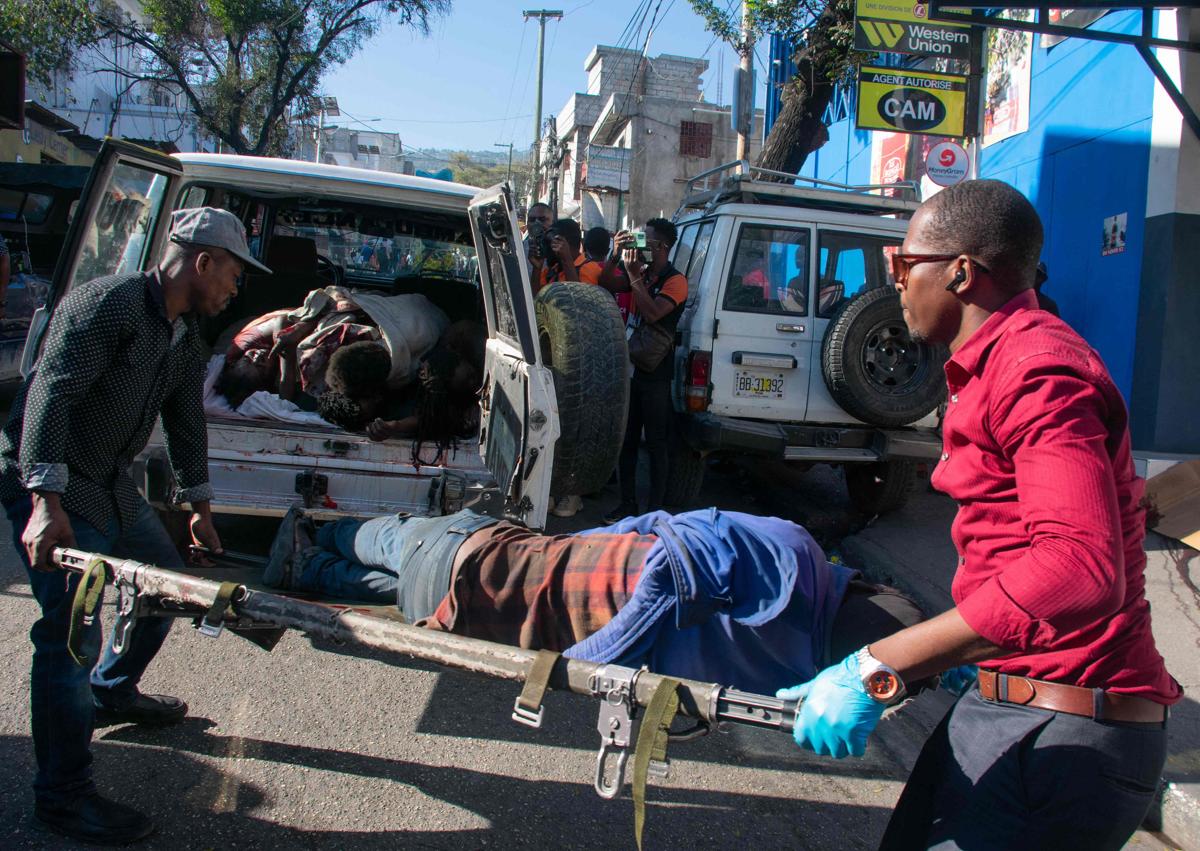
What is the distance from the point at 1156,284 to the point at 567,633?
20.6 feet

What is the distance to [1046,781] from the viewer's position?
5.12 feet

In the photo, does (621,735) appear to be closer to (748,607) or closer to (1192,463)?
(748,607)

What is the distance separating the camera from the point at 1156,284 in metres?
6.83

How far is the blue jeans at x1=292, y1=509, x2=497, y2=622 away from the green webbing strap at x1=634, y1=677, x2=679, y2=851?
3.82ft

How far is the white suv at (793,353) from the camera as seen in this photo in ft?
19.0

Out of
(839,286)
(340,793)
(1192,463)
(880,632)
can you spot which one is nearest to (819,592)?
(880,632)

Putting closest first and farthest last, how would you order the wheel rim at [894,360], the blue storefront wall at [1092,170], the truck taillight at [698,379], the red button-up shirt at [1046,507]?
1. the red button-up shirt at [1046,507]
2. the wheel rim at [894,360]
3. the truck taillight at [698,379]
4. the blue storefront wall at [1092,170]

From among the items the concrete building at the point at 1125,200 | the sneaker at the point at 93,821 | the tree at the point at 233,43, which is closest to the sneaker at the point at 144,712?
the sneaker at the point at 93,821

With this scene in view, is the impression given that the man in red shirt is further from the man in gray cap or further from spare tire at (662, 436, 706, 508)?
spare tire at (662, 436, 706, 508)

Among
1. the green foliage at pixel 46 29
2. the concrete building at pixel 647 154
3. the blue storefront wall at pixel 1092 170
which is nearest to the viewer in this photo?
the blue storefront wall at pixel 1092 170

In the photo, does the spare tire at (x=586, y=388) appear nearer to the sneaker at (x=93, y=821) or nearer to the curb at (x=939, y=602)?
the curb at (x=939, y=602)

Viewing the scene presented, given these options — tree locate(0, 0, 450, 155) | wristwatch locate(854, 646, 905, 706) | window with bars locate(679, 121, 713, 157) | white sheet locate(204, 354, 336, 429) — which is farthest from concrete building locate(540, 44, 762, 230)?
wristwatch locate(854, 646, 905, 706)

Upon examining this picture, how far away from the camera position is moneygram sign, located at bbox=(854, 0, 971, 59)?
806 centimetres

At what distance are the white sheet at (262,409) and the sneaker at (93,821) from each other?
7.85 ft
